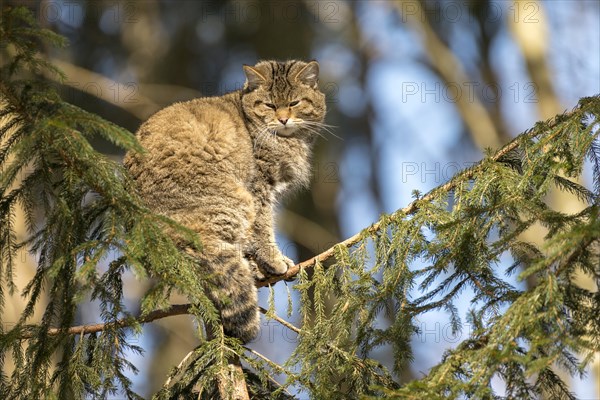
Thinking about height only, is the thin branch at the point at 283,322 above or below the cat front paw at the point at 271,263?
below

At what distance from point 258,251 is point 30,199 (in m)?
1.80

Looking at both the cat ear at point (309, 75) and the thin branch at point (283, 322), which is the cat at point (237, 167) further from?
the thin branch at point (283, 322)

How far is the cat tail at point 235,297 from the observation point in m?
3.31

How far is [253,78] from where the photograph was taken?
5059mm

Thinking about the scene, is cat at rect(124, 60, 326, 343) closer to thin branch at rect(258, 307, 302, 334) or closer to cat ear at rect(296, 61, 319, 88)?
cat ear at rect(296, 61, 319, 88)

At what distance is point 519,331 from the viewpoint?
2012 millimetres

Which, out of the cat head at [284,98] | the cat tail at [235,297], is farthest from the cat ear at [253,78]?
the cat tail at [235,297]

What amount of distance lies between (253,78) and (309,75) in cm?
44

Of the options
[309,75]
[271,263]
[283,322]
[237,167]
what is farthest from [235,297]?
[309,75]

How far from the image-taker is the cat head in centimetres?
486

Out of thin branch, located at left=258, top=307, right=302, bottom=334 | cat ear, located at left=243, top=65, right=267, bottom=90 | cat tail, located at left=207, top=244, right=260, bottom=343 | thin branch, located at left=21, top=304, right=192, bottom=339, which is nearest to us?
thin branch, located at left=21, top=304, right=192, bottom=339

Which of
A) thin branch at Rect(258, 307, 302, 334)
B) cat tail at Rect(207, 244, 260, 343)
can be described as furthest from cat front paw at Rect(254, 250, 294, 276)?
thin branch at Rect(258, 307, 302, 334)

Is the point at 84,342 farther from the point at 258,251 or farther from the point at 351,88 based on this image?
the point at 351,88

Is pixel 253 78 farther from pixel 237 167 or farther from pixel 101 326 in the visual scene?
pixel 101 326
